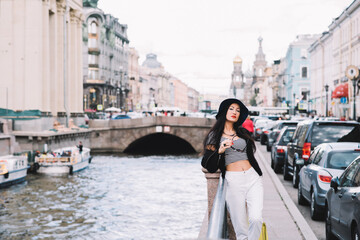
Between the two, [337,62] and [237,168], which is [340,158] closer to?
[237,168]

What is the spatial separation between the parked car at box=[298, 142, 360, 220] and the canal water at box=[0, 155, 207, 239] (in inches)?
100

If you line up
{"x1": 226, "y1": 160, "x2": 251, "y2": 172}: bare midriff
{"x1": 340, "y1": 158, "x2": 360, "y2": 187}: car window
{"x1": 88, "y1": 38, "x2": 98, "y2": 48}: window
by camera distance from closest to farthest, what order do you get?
{"x1": 226, "y1": 160, "x2": 251, "y2": 172}: bare midriff, {"x1": 340, "y1": 158, "x2": 360, "y2": 187}: car window, {"x1": 88, "y1": 38, "x2": 98, "y2": 48}: window

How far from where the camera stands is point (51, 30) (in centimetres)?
5106

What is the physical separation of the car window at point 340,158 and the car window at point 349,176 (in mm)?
2766

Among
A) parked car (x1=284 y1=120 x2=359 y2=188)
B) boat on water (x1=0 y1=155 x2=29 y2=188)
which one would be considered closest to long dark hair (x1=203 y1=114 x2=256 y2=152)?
parked car (x1=284 y1=120 x2=359 y2=188)

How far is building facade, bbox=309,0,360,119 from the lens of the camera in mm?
61312

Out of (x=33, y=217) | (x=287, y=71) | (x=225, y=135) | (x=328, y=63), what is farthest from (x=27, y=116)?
(x=287, y=71)

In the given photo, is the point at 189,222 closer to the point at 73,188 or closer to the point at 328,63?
the point at 73,188

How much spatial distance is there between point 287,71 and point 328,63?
134 feet

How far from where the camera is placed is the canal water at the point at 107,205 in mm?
20491

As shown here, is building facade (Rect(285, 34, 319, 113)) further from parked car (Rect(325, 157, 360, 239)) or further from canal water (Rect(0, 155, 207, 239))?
parked car (Rect(325, 157, 360, 239))

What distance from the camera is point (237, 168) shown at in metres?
6.40

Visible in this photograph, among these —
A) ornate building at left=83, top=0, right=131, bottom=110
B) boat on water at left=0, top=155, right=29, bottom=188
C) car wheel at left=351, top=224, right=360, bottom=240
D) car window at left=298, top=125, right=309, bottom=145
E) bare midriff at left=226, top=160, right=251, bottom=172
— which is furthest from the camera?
ornate building at left=83, top=0, right=131, bottom=110

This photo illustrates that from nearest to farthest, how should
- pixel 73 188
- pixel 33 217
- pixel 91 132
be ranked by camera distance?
pixel 33 217 < pixel 73 188 < pixel 91 132
